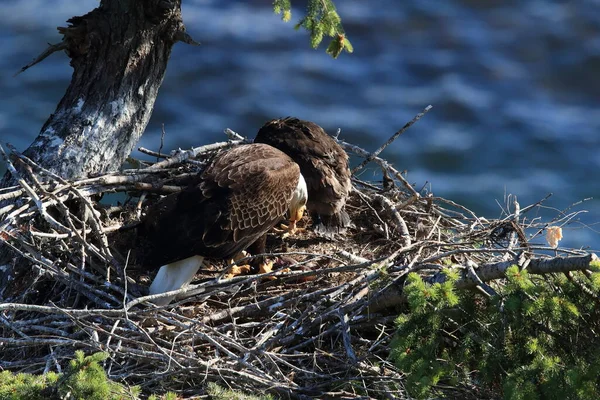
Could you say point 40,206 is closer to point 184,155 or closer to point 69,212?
point 69,212

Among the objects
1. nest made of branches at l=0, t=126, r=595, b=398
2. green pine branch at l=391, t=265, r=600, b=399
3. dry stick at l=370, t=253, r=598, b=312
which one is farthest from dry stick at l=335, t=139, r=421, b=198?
green pine branch at l=391, t=265, r=600, b=399

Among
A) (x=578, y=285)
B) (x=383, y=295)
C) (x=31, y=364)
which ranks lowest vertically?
(x=31, y=364)

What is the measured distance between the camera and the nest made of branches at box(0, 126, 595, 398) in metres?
4.61

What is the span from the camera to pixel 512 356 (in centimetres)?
394

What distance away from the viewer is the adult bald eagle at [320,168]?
6152 millimetres

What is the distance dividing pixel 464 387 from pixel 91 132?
10.0ft

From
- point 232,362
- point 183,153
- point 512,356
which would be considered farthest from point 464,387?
point 183,153

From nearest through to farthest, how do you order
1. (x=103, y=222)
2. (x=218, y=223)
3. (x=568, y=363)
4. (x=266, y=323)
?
(x=568, y=363) → (x=266, y=323) → (x=218, y=223) → (x=103, y=222)

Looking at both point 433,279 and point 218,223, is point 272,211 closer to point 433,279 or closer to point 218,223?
point 218,223

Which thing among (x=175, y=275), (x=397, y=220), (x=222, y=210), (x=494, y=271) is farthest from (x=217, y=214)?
(x=494, y=271)

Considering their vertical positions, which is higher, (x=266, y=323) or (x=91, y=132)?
(x=91, y=132)

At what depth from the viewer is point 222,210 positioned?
18.6 feet

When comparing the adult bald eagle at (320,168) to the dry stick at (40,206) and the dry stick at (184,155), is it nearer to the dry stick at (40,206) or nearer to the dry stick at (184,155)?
the dry stick at (184,155)

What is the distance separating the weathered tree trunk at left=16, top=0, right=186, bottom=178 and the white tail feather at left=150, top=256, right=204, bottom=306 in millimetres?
1017
